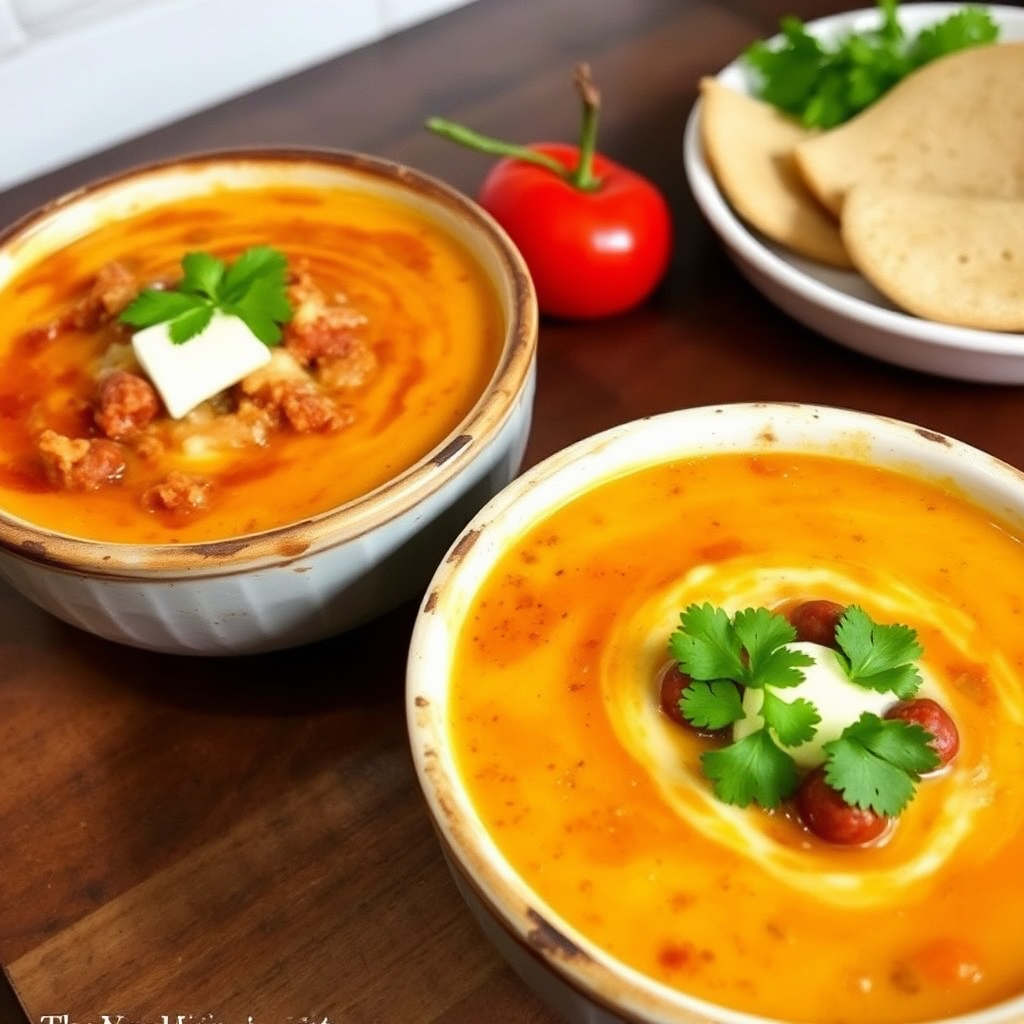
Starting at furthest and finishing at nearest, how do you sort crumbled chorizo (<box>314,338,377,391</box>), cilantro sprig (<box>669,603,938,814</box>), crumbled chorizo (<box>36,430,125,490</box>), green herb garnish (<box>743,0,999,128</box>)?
green herb garnish (<box>743,0,999,128</box>) → crumbled chorizo (<box>314,338,377,391</box>) → crumbled chorizo (<box>36,430,125,490</box>) → cilantro sprig (<box>669,603,938,814</box>)

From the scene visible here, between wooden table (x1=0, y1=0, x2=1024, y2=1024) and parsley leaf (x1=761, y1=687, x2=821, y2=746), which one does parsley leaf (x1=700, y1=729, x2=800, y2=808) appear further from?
wooden table (x1=0, y1=0, x2=1024, y2=1024)

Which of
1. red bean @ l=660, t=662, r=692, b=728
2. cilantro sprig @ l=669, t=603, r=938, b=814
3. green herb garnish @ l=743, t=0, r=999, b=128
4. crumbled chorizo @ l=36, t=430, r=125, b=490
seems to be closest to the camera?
cilantro sprig @ l=669, t=603, r=938, b=814

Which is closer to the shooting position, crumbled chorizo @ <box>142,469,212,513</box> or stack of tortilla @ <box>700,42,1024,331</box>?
crumbled chorizo @ <box>142,469,212,513</box>

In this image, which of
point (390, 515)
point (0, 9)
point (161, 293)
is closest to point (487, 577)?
point (390, 515)

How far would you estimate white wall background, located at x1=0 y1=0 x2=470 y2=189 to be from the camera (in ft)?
7.05

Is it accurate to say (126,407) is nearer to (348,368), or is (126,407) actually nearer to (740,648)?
(348,368)

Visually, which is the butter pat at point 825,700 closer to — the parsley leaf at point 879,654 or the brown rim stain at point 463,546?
the parsley leaf at point 879,654

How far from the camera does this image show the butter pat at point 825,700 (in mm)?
1062

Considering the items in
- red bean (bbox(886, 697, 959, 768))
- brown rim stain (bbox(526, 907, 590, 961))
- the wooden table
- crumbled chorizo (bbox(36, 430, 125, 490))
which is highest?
crumbled chorizo (bbox(36, 430, 125, 490))

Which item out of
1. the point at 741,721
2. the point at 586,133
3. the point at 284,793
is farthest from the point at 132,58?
the point at 741,721

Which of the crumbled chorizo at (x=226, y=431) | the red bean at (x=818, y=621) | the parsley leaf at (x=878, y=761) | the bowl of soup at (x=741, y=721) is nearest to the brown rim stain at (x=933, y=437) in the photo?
the bowl of soup at (x=741, y=721)

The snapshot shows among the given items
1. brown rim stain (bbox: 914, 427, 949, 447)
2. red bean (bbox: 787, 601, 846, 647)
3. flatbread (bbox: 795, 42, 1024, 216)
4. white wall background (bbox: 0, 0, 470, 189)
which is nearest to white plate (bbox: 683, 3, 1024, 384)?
flatbread (bbox: 795, 42, 1024, 216)

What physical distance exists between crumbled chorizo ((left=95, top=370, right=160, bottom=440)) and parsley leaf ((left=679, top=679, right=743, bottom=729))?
2.40 ft

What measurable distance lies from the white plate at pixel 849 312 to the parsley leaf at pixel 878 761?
0.72 meters
